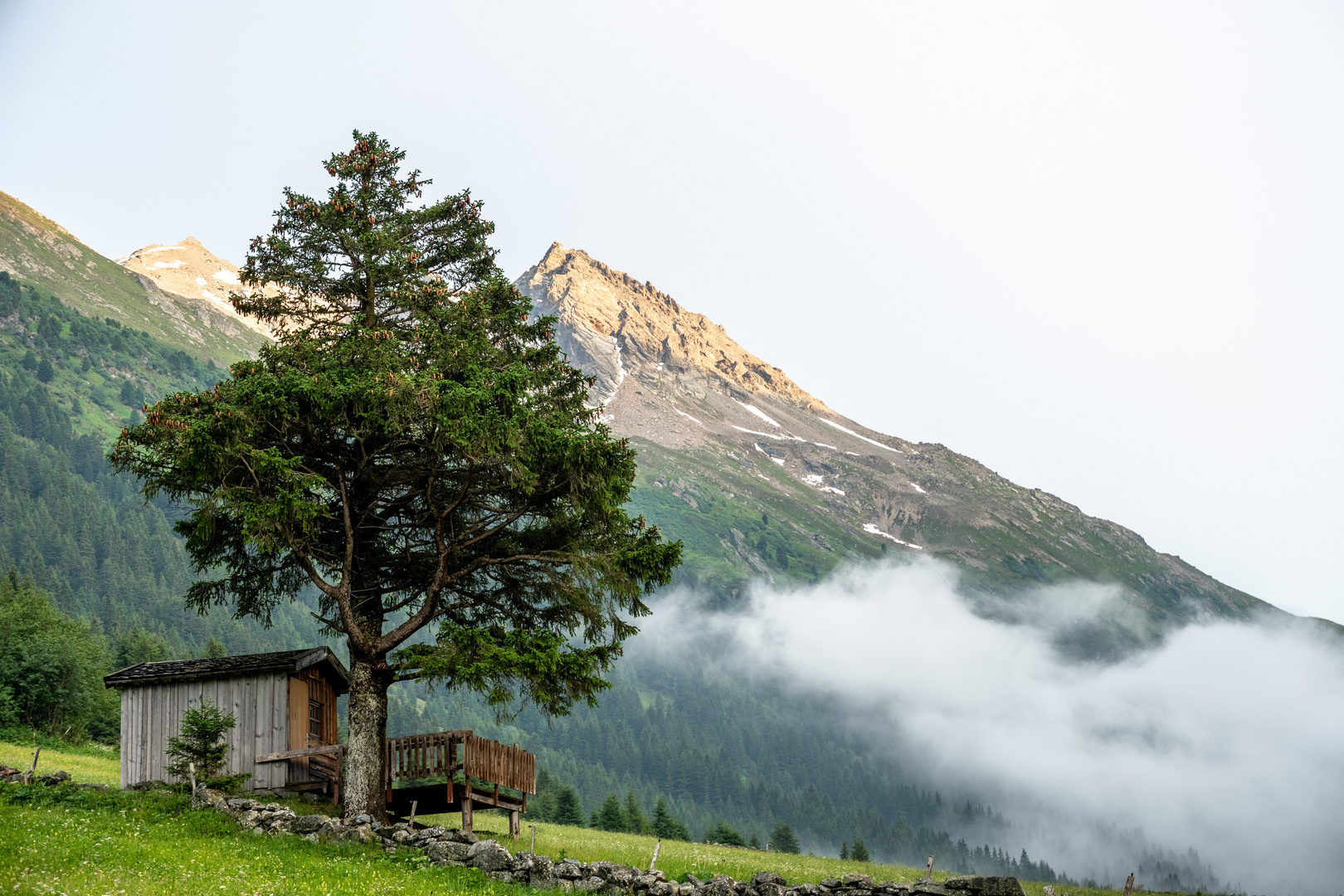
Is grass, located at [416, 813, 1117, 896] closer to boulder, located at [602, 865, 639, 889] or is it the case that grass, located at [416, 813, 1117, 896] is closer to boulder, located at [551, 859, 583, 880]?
boulder, located at [602, 865, 639, 889]

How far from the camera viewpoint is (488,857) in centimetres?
2058

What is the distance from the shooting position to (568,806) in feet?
261

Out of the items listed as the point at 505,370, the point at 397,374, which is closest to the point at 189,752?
the point at 397,374

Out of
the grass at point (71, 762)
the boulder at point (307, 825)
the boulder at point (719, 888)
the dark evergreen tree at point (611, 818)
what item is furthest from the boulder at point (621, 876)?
the dark evergreen tree at point (611, 818)

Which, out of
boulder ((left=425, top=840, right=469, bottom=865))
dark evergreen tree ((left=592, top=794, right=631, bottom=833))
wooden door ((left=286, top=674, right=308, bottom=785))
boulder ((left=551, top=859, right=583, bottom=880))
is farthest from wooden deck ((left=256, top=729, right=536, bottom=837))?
dark evergreen tree ((left=592, top=794, right=631, bottom=833))

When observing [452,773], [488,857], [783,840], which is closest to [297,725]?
[452,773]

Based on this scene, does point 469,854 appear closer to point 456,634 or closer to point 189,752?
point 456,634

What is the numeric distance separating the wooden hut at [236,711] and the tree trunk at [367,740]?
145 inches

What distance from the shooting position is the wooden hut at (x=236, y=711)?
29031 millimetres

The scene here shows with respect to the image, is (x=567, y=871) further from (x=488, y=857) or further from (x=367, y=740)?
(x=367, y=740)

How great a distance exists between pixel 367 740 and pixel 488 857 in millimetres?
6554

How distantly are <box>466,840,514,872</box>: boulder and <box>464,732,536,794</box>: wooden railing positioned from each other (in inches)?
188

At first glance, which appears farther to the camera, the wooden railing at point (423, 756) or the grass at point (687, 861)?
the grass at point (687, 861)

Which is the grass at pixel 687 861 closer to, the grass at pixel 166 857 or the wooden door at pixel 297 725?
the grass at pixel 166 857
